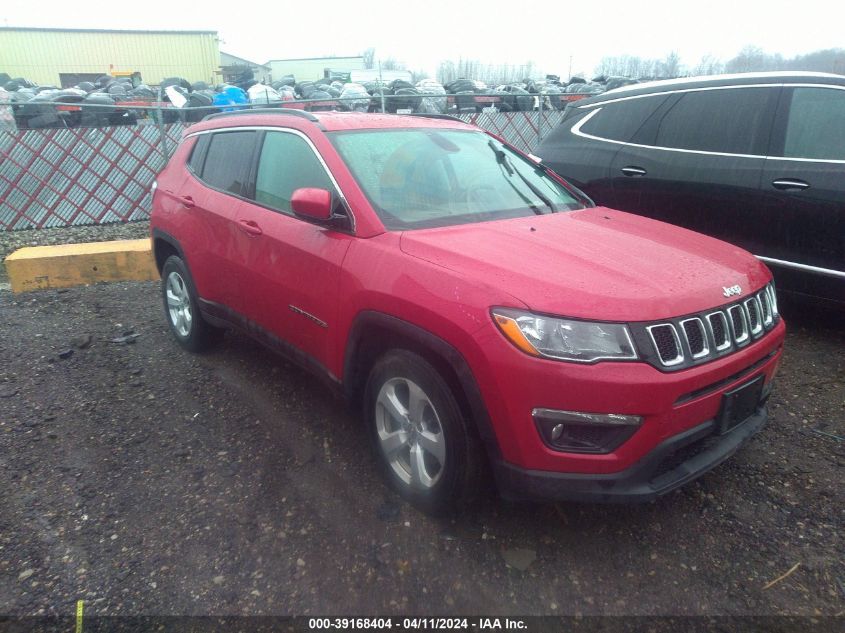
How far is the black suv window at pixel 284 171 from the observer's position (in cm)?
323

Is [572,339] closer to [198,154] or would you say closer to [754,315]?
[754,315]

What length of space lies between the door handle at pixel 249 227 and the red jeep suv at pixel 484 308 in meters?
0.01

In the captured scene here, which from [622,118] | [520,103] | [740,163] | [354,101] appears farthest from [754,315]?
[354,101]

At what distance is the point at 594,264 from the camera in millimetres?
2496

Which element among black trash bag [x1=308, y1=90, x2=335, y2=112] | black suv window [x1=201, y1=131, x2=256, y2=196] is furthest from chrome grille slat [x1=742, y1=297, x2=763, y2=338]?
black trash bag [x1=308, y1=90, x2=335, y2=112]

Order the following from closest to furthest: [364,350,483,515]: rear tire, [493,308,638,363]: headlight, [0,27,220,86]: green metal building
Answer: [493,308,638,363]: headlight, [364,350,483,515]: rear tire, [0,27,220,86]: green metal building

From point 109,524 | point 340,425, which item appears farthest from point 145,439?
point 340,425

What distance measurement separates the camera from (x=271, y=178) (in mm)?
3574

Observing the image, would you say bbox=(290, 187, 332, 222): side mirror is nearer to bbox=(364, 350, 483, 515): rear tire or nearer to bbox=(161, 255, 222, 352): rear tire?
bbox=(364, 350, 483, 515): rear tire

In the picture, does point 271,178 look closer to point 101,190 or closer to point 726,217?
point 726,217

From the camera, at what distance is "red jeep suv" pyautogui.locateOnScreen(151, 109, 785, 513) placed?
2184 mm

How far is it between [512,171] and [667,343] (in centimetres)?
173

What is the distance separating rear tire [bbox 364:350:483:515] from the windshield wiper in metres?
1.35

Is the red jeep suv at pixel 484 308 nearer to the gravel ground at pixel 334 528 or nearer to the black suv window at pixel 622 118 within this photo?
the gravel ground at pixel 334 528
